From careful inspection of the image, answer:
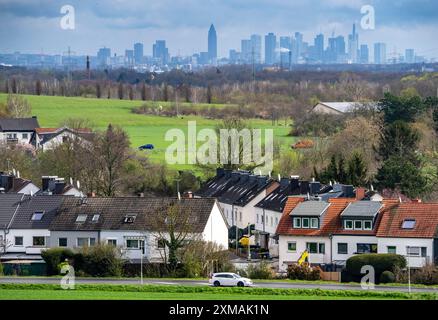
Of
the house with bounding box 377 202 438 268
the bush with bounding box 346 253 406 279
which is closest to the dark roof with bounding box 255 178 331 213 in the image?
the house with bounding box 377 202 438 268

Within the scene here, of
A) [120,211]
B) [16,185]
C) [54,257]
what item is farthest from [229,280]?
[16,185]

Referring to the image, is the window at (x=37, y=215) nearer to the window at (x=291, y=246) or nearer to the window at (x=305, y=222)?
the window at (x=291, y=246)

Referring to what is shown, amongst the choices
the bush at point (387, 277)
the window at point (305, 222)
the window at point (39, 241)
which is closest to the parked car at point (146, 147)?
the window at point (39, 241)

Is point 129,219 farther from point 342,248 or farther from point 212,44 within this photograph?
point 212,44

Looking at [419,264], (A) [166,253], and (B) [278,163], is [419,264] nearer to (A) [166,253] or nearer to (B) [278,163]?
(A) [166,253]

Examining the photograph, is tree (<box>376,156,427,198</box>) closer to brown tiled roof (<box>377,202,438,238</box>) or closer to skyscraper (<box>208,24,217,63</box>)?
brown tiled roof (<box>377,202,438,238</box>)
